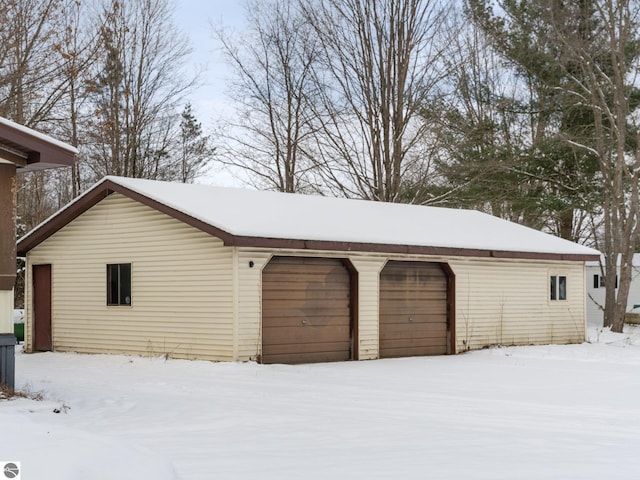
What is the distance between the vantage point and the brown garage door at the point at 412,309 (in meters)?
18.9

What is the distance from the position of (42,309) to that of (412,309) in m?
A: 8.53

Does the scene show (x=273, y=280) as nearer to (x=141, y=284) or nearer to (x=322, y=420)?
(x=141, y=284)

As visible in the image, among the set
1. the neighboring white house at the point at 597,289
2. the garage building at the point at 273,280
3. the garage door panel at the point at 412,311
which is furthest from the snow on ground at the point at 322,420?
the neighboring white house at the point at 597,289

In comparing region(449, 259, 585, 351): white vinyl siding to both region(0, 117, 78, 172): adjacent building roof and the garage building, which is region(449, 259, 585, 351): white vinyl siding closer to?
the garage building

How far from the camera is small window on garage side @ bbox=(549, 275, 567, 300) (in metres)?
22.4

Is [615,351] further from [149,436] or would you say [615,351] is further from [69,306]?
[149,436]

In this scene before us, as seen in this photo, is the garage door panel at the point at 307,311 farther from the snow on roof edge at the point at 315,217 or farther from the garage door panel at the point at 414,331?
the snow on roof edge at the point at 315,217

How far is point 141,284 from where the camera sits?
58.7ft

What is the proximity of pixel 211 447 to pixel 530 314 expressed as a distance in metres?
14.7

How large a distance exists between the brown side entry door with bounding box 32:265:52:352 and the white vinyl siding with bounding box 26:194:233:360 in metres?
0.23

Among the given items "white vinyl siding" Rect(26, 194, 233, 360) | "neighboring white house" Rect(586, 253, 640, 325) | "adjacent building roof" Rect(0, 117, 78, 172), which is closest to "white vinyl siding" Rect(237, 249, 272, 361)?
"white vinyl siding" Rect(26, 194, 233, 360)

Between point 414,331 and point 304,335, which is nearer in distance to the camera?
point 304,335

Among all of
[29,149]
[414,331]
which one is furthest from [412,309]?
[29,149]

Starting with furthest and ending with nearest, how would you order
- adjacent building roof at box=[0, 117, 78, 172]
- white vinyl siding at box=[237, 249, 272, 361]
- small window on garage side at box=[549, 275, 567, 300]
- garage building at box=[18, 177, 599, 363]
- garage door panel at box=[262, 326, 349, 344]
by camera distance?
small window on garage side at box=[549, 275, 567, 300] → garage door panel at box=[262, 326, 349, 344] → garage building at box=[18, 177, 599, 363] → white vinyl siding at box=[237, 249, 272, 361] → adjacent building roof at box=[0, 117, 78, 172]
